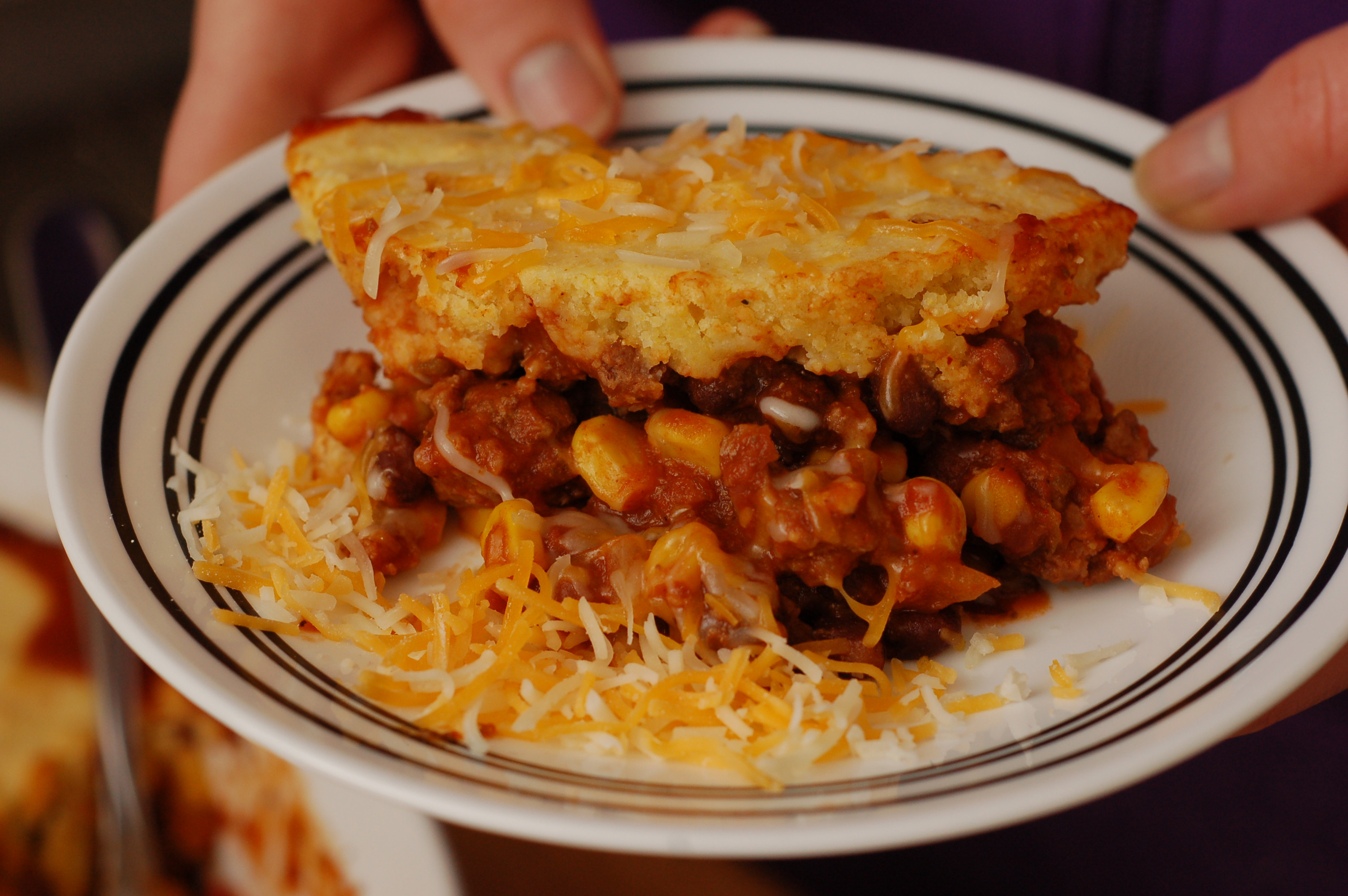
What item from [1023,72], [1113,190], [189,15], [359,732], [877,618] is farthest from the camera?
[189,15]

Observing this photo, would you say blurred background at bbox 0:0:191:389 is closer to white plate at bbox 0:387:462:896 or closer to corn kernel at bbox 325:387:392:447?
white plate at bbox 0:387:462:896

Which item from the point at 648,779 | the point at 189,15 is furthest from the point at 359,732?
the point at 189,15

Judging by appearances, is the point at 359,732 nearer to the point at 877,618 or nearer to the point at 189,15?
the point at 877,618

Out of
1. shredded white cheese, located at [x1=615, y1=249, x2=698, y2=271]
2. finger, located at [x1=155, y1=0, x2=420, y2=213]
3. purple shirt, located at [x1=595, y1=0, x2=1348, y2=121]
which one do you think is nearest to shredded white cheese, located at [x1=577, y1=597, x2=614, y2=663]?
shredded white cheese, located at [x1=615, y1=249, x2=698, y2=271]

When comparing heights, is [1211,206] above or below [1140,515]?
above

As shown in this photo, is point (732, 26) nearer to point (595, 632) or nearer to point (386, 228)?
point (386, 228)

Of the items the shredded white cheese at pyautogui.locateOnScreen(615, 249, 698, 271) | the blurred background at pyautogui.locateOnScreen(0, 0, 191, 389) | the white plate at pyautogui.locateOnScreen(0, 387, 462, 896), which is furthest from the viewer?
the blurred background at pyautogui.locateOnScreen(0, 0, 191, 389)

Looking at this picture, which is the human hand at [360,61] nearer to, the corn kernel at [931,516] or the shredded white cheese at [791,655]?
the corn kernel at [931,516]
